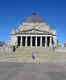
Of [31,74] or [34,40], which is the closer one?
[31,74]

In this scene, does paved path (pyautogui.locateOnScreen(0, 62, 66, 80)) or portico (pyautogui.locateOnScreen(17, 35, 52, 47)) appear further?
portico (pyautogui.locateOnScreen(17, 35, 52, 47))

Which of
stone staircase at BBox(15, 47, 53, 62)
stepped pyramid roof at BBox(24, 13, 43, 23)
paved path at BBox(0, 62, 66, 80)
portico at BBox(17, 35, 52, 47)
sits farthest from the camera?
stepped pyramid roof at BBox(24, 13, 43, 23)

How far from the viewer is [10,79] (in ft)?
35.0

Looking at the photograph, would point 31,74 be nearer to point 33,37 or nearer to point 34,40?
point 33,37

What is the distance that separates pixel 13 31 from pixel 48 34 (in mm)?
26374

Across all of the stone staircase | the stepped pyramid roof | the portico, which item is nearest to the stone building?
the portico

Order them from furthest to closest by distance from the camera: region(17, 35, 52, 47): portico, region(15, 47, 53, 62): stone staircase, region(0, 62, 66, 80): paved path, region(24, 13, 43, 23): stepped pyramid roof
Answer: region(24, 13, 43, 23): stepped pyramid roof → region(17, 35, 52, 47): portico → region(15, 47, 53, 62): stone staircase → region(0, 62, 66, 80): paved path

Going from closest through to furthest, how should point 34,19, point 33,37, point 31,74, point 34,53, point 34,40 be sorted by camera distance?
point 31,74 → point 34,53 → point 33,37 → point 34,40 → point 34,19

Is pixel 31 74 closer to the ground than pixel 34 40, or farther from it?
closer to the ground

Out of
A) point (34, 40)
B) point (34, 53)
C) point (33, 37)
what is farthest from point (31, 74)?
point (34, 40)

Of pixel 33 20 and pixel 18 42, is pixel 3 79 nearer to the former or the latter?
pixel 18 42

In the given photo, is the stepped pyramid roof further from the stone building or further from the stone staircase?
the stone staircase

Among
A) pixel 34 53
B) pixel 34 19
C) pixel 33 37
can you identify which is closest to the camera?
pixel 34 53

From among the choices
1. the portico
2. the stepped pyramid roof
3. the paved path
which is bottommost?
the paved path
